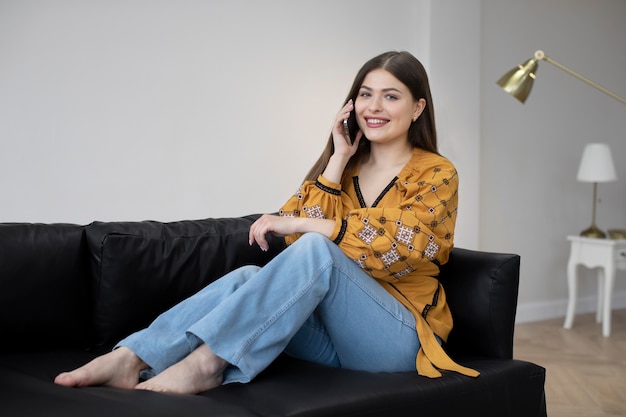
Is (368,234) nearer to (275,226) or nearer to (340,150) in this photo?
(275,226)

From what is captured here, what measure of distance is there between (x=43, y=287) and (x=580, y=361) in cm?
274

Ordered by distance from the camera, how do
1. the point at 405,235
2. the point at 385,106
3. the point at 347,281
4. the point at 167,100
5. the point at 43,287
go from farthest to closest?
the point at 167,100 < the point at 385,106 < the point at 43,287 < the point at 405,235 < the point at 347,281

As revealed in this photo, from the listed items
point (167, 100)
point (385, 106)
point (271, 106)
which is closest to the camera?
point (385, 106)

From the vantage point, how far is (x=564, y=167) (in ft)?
17.0

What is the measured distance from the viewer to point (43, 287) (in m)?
2.29

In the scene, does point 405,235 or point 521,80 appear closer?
point 405,235

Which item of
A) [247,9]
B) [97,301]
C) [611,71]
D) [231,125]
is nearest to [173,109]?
[231,125]

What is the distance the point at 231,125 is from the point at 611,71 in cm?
292

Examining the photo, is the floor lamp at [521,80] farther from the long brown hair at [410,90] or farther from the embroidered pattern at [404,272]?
the embroidered pattern at [404,272]

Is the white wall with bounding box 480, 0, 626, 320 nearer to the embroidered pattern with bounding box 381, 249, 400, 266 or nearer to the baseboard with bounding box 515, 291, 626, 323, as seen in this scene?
the baseboard with bounding box 515, 291, 626, 323

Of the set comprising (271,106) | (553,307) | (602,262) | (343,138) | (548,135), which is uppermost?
(271,106)

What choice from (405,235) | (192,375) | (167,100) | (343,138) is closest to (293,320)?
(192,375)

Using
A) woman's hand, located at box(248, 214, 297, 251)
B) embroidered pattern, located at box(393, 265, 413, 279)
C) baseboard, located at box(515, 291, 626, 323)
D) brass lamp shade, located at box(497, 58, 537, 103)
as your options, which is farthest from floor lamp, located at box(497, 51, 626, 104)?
woman's hand, located at box(248, 214, 297, 251)

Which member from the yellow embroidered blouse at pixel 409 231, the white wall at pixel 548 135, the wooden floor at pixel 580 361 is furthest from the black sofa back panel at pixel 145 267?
the white wall at pixel 548 135
